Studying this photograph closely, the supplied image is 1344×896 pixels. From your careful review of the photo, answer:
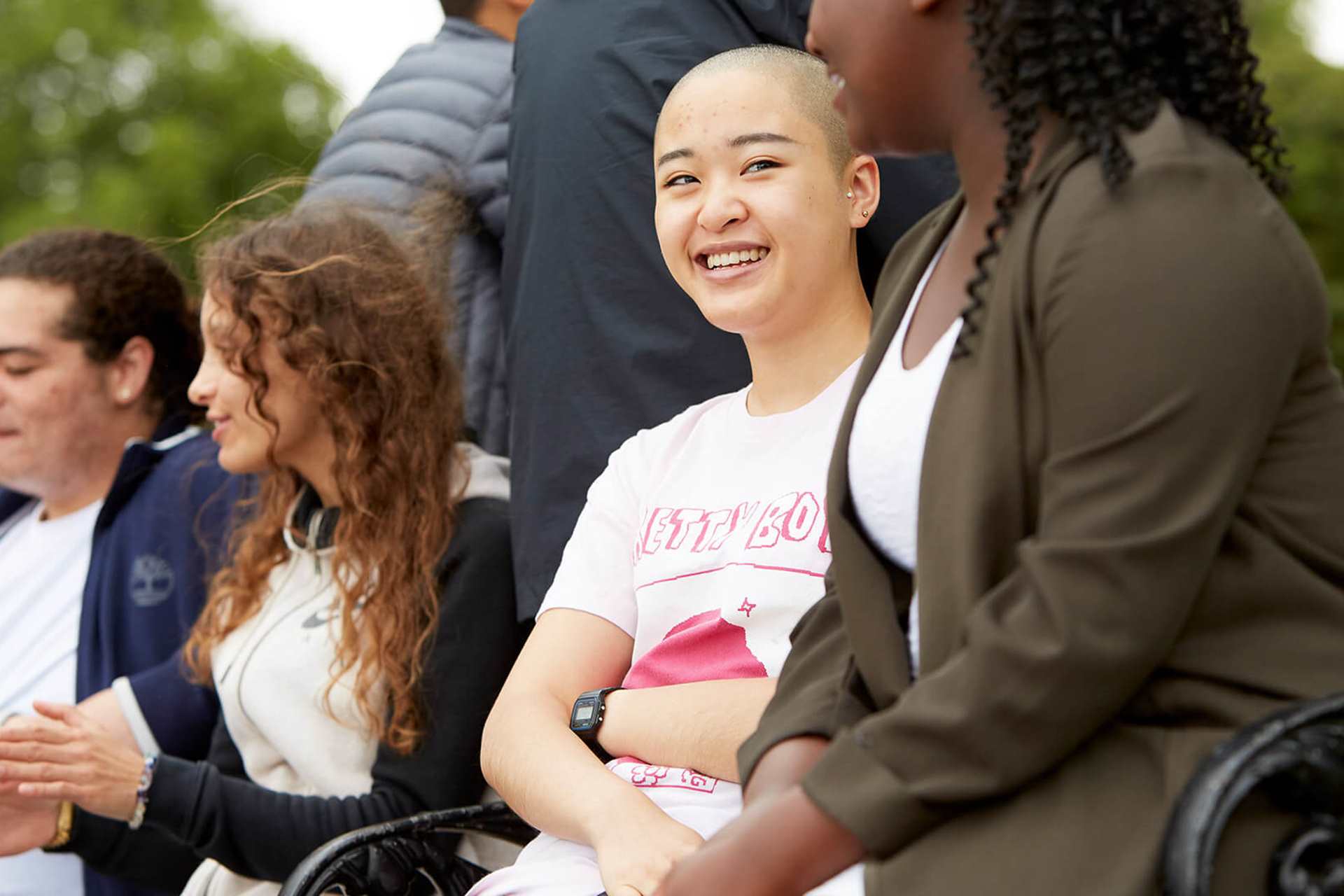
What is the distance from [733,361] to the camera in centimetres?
291

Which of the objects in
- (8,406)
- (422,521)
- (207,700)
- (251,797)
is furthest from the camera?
(8,406)

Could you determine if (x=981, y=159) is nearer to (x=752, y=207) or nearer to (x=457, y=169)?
(x=752, y=207)

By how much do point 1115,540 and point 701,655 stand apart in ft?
3.41

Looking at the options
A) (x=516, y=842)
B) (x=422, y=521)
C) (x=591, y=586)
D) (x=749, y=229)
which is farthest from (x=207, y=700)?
(x=749, y=229)

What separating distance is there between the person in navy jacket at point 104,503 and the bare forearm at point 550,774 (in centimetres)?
129

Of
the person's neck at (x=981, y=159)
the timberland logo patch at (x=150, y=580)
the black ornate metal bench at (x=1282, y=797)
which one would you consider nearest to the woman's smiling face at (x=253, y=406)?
the timberland logo patch at (x=150, y=580)

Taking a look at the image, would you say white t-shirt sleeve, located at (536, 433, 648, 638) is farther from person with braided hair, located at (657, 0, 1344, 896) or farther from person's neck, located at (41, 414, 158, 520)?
person's neck, located at (41, 414, 158, 520)

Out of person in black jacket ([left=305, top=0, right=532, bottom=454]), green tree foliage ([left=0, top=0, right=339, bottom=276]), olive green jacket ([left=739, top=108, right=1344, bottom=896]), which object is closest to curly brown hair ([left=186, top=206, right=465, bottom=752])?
person in black jacket ([left=305, top=0, right=532, bottom=454])

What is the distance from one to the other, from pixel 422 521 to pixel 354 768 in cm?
48

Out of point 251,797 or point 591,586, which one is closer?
point 591,586

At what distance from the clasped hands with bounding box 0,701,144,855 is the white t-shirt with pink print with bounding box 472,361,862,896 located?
3.15 ft

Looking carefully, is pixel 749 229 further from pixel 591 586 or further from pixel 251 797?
pixel 251 797

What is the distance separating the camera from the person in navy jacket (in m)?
3.59

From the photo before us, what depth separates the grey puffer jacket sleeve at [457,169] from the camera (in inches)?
138
